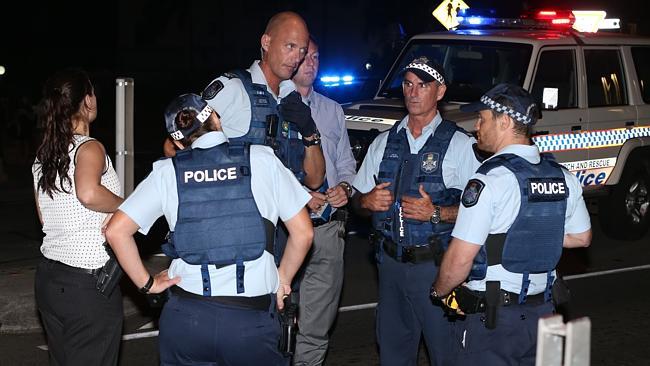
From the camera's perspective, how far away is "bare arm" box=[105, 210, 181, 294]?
4.25 meters

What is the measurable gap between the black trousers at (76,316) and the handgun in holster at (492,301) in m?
1.77

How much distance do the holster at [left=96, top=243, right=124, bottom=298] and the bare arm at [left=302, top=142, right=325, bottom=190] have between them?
47.4 inches

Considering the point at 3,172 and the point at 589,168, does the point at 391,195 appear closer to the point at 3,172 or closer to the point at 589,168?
the point at 589,168

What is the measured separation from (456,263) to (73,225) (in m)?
1.82

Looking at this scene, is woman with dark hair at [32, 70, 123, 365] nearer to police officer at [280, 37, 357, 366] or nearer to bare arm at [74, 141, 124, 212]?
bare arm at [74, 141, 124, 212]

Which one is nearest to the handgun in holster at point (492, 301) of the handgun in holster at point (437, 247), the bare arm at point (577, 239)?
the bare arm at point (577, 239)

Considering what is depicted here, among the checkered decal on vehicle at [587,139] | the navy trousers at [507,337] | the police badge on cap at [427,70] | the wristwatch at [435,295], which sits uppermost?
the police badge on cap at [427,70]

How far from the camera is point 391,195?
5539 mm

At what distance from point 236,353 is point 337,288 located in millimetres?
2173

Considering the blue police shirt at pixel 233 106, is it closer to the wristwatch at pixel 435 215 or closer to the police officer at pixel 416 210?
the police officer at pixel 416 210

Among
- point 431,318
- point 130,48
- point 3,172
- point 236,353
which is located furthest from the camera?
point 130,48

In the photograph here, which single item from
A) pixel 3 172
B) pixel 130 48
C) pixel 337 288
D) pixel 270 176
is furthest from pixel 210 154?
pixel 130 48

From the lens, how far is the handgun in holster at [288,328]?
14.4 ft

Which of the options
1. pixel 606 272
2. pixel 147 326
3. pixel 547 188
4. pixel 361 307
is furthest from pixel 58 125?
pixel 606 272
